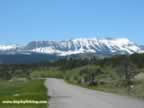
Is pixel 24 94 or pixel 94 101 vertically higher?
pixel 24 94

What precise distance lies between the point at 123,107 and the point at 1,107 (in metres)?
7.76

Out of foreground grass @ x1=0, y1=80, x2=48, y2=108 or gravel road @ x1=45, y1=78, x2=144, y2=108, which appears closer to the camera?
gravel road @ x1=45, y1=78, x2=144, y2=108

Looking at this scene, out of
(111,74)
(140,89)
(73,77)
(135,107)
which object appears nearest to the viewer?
(135,107)

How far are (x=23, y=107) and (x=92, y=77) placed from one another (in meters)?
72.2

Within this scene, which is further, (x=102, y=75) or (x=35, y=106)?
(x=102, y=75)

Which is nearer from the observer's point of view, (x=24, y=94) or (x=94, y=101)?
(x=94, y=101)

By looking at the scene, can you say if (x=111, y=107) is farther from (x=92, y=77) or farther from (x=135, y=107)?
(x=92, y=77)

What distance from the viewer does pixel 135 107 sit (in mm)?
27531

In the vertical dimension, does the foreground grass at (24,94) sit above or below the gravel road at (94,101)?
above

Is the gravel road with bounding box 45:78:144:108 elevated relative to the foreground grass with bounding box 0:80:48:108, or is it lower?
lower

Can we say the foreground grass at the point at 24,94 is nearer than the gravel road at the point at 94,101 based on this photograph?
No

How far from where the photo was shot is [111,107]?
2786 centimetres

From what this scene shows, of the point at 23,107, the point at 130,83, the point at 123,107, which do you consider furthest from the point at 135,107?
the point at 130,83

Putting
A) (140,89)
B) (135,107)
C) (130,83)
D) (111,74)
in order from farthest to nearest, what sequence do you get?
(111,74), (130,83), (140,89), (135,107)
